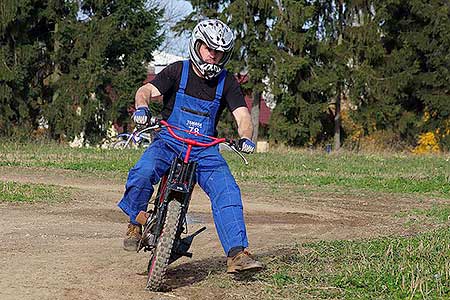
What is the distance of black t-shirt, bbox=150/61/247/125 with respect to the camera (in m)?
6.95

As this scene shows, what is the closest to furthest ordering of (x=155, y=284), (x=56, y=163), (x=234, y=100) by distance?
(x=155, y=284) → (x=234, y=100) → (x=56, y=163)

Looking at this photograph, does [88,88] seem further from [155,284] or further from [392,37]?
[155,284]

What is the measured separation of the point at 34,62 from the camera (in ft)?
116

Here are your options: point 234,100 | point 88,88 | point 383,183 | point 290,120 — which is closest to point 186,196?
point 234,100

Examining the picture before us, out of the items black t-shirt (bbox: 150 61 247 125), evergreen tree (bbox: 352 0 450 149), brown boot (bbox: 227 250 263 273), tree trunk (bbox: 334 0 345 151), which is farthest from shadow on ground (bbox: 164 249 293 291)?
tree trunk (bbox: 334 0 345 151)

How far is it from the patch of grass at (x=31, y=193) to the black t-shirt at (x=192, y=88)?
6.00 meters

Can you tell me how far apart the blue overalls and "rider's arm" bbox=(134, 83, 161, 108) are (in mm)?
195

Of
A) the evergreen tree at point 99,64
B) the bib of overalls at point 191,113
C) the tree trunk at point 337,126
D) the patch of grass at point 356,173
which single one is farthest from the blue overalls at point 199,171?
the tree trunk at point 337,126

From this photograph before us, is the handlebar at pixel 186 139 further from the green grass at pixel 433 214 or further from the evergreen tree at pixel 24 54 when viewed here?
the evergreen tree at pixel 24 54

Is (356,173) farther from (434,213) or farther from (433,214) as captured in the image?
(433,214)

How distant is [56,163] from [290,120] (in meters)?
19.4

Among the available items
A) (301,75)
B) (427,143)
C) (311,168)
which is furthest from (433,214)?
(427,143)

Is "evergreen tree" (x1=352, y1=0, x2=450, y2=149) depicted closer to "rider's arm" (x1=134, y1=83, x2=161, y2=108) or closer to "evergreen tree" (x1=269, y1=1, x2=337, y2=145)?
"evergreen tree" (x1=269, y1=1, x2=337, y2=145)

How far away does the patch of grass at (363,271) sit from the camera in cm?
636
